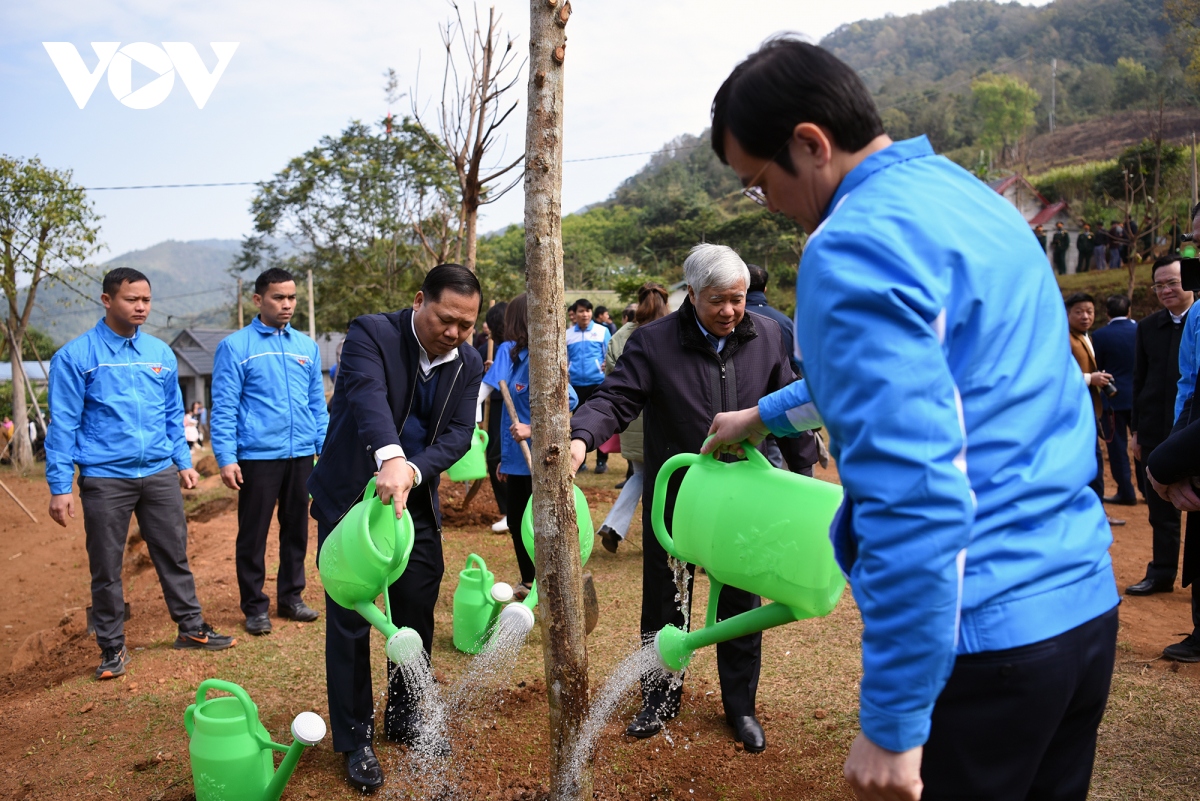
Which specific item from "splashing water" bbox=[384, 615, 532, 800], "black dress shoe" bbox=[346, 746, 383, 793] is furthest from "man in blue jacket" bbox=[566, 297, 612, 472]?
"black dress shoe" bbox=[346, 746, 383, 793]

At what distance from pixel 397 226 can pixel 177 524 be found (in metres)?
25.7

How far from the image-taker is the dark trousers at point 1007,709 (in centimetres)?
109

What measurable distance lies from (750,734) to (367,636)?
4.78ft

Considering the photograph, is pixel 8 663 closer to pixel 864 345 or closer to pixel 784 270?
pixel 864 345

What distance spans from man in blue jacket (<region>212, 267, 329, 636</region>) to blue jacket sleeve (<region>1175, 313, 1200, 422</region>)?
4479 mm

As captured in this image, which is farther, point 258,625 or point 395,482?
point 258,625

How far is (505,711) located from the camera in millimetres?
3504

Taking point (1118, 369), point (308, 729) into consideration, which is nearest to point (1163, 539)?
point (1118, 369)

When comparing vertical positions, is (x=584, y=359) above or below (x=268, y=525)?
above

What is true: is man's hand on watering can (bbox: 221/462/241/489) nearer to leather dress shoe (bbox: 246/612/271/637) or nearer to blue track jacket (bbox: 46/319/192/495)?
blue track jacket (bbox: 46/319/192/495)

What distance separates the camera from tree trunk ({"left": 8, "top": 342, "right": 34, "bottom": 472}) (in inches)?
529

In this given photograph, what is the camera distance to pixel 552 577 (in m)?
2.50

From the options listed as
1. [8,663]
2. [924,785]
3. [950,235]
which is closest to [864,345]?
[950,235]

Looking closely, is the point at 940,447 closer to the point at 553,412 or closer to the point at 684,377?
the point at 553,412
